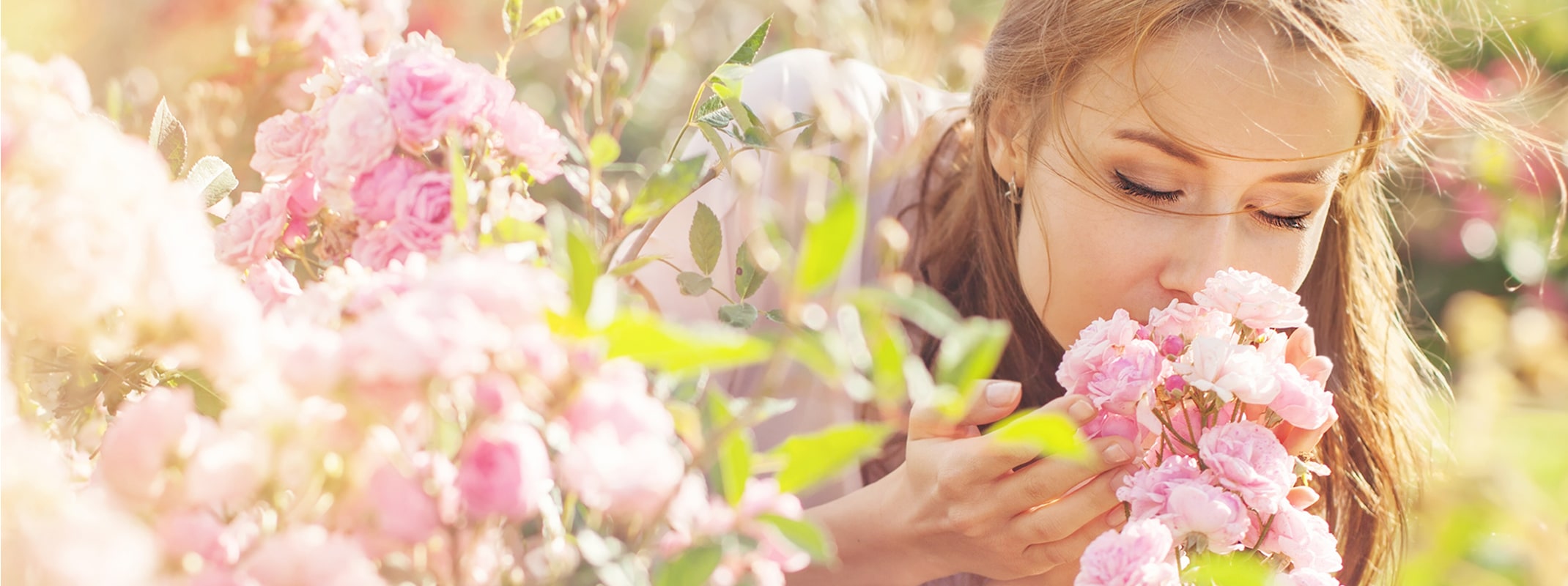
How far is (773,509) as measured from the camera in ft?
1.81

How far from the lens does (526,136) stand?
792 mm

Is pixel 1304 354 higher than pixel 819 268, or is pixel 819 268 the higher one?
pixel 819 268

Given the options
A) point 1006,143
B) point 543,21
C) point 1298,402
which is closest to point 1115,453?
point 1298,402

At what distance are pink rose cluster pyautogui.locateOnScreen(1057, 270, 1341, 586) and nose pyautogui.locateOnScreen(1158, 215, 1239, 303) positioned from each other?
256 millimetres

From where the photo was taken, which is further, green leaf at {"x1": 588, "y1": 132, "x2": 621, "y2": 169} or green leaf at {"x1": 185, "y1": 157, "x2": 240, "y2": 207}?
green leaf at {"x1": 185, "y1": 157, "x2": 240, "y2": 207}

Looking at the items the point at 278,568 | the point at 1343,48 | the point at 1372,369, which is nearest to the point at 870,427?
the point at 278,568

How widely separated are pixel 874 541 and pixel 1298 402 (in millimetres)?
538

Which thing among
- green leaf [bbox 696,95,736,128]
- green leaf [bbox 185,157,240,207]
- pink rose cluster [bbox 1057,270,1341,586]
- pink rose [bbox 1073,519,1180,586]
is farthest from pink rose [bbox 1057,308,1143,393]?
green leaf [bbox 185,157,240,207]

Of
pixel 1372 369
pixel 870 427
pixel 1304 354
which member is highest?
pixel 870 427

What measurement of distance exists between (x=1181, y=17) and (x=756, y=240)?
3.17 ft

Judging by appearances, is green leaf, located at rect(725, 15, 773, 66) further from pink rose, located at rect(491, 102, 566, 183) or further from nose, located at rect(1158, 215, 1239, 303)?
nose, located at rect(1158, 215, 1239, 303)

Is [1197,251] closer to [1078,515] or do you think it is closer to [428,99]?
[1078,515]

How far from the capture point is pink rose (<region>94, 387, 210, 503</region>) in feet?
1.55

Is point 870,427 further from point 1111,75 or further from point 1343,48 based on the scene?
point 1343,48
